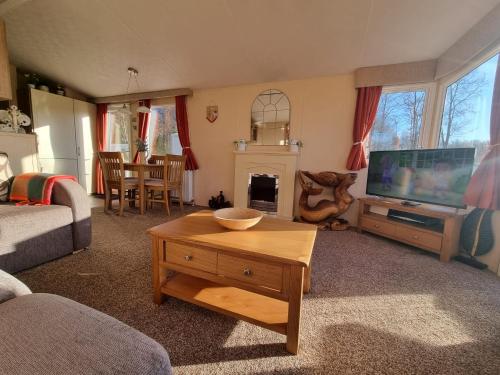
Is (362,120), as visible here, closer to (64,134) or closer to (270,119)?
(270,119)

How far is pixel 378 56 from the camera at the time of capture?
8.32 ft

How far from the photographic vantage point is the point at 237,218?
137cm

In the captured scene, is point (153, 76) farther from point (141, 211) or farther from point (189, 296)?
point (189, 296)

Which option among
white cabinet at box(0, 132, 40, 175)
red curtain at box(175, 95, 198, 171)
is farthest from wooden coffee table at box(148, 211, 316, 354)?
white cabinet at box(0, 132, 40, 175)

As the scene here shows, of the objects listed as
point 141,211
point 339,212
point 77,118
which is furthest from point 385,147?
point 77,118

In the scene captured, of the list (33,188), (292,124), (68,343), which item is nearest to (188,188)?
(292,124)

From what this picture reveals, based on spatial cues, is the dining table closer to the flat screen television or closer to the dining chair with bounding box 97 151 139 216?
the dining chair with bounding box 97 151 139 216

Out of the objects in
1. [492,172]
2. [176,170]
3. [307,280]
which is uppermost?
[492,172]

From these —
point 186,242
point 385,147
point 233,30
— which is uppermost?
point 233,30

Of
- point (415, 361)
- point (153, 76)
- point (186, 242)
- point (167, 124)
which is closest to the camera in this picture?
point (415, 361)

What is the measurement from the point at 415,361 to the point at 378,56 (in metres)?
2.97

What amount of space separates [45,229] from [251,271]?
168 centimetres

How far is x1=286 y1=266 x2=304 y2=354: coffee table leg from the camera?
0.92 m

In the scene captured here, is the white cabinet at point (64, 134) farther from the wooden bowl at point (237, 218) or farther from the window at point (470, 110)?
the window at point (470, 110)
